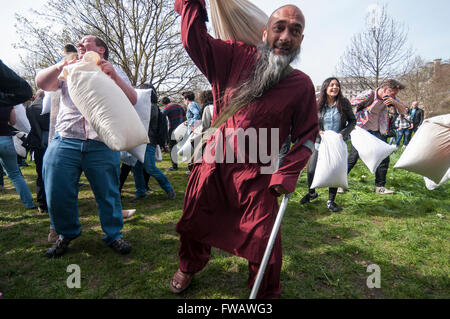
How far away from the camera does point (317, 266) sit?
7.59 ft

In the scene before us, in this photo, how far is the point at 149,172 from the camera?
4.03 metres

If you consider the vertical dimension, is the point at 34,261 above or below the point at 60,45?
below

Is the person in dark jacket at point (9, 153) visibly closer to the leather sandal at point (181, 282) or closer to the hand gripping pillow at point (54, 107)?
the hand gripping pillow at point (54, 107)

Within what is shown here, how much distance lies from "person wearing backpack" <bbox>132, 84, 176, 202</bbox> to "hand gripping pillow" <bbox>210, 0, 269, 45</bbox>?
7.93 ft

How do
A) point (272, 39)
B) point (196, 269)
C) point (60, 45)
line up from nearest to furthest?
point (272, 39) → point (196, 269) → point (60, 45)

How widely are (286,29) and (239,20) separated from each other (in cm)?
38

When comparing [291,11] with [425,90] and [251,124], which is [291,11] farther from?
[425,90]

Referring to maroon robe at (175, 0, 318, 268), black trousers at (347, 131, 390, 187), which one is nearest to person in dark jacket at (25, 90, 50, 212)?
maroon robe at (175, 0, 318, 268)

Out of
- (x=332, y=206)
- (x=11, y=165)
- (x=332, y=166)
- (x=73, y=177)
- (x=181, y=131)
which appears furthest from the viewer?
(x=181, y=131)

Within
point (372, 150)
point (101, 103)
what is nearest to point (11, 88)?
point (101, 103)

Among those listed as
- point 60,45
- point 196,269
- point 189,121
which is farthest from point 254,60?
point 60,45

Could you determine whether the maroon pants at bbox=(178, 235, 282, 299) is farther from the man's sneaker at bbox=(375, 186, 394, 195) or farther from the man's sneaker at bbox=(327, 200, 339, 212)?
the man's sneaker at bbox=(375, 186, 394, 195)

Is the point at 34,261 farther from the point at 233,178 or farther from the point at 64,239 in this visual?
the point at 233,178

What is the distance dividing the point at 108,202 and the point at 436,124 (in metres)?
3.28
